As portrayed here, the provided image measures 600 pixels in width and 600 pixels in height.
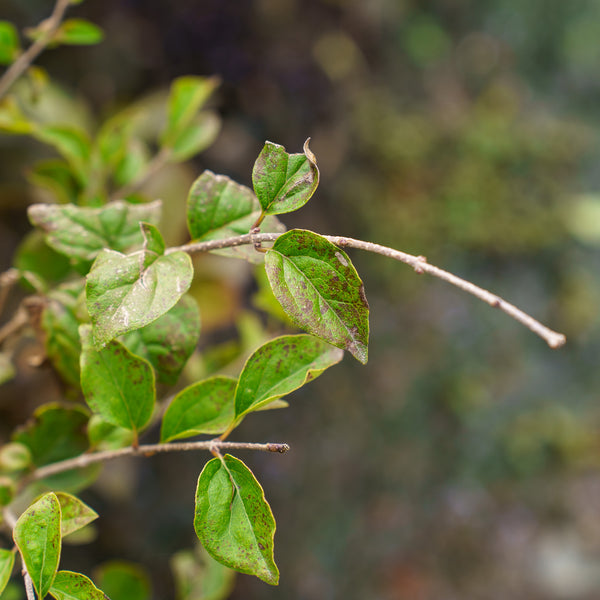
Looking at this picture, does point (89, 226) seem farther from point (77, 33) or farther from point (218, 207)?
point (77, 33)

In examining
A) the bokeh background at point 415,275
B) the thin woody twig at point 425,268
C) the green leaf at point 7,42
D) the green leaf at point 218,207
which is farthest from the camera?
the bokeh background at point 415,275

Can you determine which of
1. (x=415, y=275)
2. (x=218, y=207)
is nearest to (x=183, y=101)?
(x=218, y=207)

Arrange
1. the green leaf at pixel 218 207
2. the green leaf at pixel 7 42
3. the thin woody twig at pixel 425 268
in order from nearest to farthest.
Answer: the thin woody twig at pixel 425 268
the green leaf at pixel 218 207
the green leaf at pixel 7 42

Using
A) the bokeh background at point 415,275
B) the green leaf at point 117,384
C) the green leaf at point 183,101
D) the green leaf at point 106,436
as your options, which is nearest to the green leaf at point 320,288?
the green leaf at point 117,384

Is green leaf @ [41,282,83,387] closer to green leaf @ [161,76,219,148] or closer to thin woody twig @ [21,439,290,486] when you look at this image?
thin woody twig @ [21,439,290,486]

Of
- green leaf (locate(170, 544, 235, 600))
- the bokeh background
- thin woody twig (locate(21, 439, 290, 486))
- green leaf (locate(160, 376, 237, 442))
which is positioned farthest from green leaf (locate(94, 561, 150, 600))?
the bokeh background

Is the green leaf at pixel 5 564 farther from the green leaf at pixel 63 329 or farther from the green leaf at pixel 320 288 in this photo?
the green leaf at pixel 320 288
